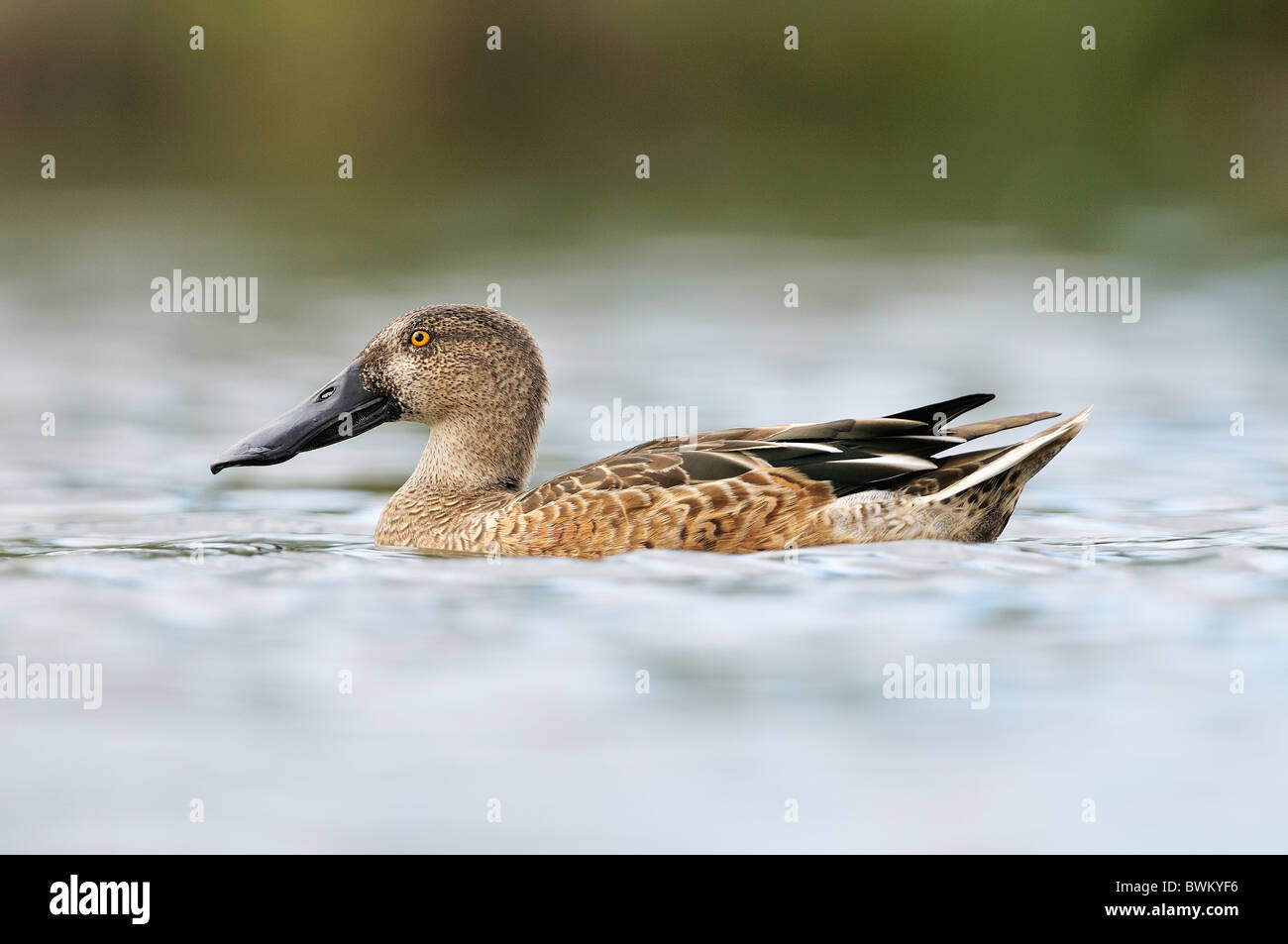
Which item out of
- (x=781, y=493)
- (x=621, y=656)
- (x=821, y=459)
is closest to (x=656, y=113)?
(x=821, y=459)

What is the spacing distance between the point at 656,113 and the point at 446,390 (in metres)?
13.7

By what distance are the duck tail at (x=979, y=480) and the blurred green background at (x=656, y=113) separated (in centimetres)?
1165

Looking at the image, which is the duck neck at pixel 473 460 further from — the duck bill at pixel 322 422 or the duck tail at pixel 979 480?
the duck tail at pixel 979 480

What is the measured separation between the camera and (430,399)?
8.70 metres

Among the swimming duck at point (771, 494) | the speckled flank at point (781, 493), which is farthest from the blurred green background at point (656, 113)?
the speckled flank at point (781, 493)

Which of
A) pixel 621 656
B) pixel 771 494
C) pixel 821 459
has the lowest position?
pixel 621 656

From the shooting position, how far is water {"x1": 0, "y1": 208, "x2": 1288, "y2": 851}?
5121 mm

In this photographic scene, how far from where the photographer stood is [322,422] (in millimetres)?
8664

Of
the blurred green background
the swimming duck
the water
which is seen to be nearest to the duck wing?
the swimming duck

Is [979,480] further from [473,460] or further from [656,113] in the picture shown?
[656,113]

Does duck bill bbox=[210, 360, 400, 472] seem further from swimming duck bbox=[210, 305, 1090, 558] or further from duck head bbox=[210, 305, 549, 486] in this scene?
swimming duck bbox=[210, 305, 1090, 558]

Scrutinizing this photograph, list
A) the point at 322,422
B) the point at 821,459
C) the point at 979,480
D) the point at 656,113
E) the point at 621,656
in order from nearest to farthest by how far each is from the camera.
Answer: the point at 621,656
the point at 979,480
the point at 821,459
the point at 322,422
the point at 656,113

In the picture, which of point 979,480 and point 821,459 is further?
point 821,459

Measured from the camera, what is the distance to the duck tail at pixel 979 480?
775cm
